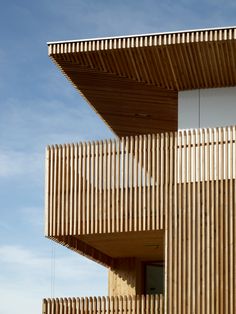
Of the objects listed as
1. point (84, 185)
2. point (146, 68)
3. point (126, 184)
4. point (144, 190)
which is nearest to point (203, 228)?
point (144, 190)

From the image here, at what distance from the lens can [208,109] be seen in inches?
993

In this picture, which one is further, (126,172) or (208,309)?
(126,172)

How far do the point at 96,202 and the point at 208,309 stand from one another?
385 centimetres

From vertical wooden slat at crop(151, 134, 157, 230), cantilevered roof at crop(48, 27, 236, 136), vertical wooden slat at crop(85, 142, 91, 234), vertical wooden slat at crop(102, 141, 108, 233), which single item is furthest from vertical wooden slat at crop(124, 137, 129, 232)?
cantilevered roof at crop(48, 27, 236, 136)

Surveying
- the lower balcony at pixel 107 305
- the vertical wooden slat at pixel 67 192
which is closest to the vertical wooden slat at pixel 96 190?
the vertical wooden slat at pixel 67 192

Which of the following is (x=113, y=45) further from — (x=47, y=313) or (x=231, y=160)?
(x=47, y=313)

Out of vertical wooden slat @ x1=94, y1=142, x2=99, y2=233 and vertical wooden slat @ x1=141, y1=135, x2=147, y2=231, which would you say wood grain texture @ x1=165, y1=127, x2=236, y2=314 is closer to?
vertical wooden slat @ x1=141, y1=135, x2=147, y2=231

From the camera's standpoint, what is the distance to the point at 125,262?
28.0 metres

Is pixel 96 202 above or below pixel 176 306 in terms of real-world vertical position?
above

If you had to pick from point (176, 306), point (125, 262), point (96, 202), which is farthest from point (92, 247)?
point (176, 306)

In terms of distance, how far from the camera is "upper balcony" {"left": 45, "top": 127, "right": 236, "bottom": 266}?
2259cm

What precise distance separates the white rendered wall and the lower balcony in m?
5.06

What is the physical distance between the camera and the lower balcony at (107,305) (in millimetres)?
22406

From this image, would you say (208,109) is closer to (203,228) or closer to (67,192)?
(203,228)
